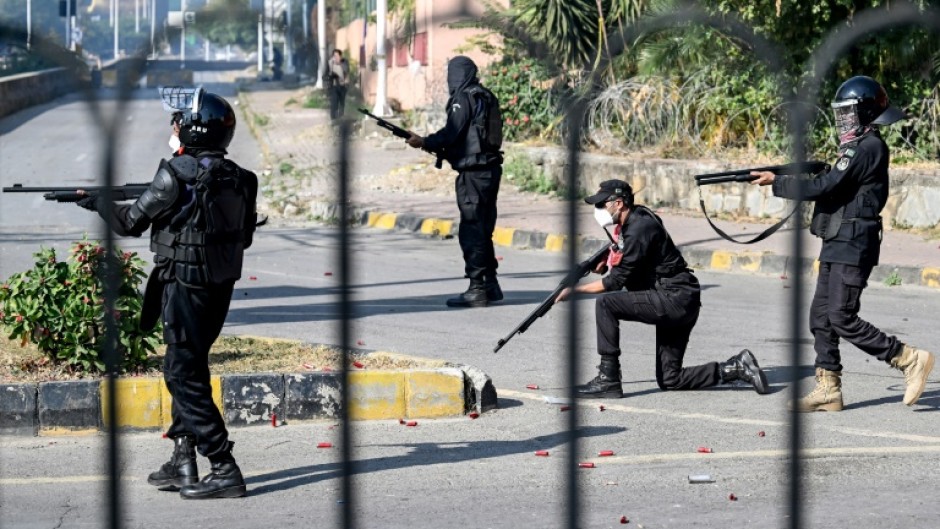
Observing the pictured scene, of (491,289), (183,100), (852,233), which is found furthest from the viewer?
(491,289)

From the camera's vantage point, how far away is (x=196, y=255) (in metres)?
5.16

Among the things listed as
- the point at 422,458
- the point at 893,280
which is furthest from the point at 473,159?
the point at 422,458

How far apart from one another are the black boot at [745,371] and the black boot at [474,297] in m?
2.85

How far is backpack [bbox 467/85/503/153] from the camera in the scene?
9.48 m

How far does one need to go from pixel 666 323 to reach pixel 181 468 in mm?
2720

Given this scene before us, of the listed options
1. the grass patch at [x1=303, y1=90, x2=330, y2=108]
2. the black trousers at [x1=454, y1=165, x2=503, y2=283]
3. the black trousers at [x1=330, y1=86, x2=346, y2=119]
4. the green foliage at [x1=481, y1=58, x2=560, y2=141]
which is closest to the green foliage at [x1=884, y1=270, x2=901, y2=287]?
the black trousers at [x1=454, y1=165, x2=503, y2=283]

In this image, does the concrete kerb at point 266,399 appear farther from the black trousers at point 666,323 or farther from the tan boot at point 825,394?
the tan boot at point 825,394

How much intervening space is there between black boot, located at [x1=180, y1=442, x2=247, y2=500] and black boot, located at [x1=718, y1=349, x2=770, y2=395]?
2.75 meters

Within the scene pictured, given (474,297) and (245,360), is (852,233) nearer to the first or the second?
(245,360)

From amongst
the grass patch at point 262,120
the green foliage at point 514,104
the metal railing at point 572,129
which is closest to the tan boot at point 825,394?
the metal railing at point 572,129

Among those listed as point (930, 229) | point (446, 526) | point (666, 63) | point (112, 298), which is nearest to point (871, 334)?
point (446, 526)

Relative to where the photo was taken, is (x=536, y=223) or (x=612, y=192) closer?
(x=612, y=192)

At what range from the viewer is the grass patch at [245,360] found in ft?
21.6

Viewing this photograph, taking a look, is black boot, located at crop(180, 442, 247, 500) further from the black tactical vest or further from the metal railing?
the metal railing
